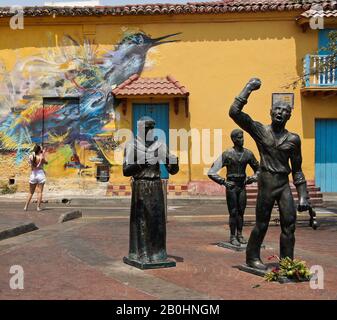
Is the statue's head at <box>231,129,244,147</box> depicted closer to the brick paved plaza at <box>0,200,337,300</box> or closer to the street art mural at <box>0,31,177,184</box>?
the brick paved plaza at <box>0,200,337,300</box>

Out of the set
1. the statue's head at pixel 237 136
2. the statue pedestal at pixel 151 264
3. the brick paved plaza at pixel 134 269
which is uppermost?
the statue's head at pixel 237 136

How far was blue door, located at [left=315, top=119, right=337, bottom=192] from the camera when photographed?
18234mm

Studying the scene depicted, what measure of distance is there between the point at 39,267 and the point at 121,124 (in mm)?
11373

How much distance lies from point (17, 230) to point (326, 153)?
1140 cm

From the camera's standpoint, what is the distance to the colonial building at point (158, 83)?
18.1 m

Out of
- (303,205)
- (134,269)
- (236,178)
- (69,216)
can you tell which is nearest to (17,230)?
(69,216)

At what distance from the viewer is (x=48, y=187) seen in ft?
60.5

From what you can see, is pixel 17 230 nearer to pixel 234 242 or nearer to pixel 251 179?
pixel 234 242

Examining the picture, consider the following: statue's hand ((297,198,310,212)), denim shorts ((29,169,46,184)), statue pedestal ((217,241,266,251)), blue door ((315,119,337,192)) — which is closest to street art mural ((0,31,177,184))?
denim shorts ((29,169,46,184))

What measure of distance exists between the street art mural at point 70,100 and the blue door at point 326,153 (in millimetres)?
5477

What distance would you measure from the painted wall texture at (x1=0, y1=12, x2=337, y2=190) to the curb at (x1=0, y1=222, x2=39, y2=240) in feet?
26.0

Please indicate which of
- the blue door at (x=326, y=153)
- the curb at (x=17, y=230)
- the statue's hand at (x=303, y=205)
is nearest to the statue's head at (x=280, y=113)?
the statue's hand at (x=303, y=205)

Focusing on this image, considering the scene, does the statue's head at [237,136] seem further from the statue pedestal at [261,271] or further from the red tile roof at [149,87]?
the red tile roof at [149,87]

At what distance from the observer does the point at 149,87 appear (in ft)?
57.8
